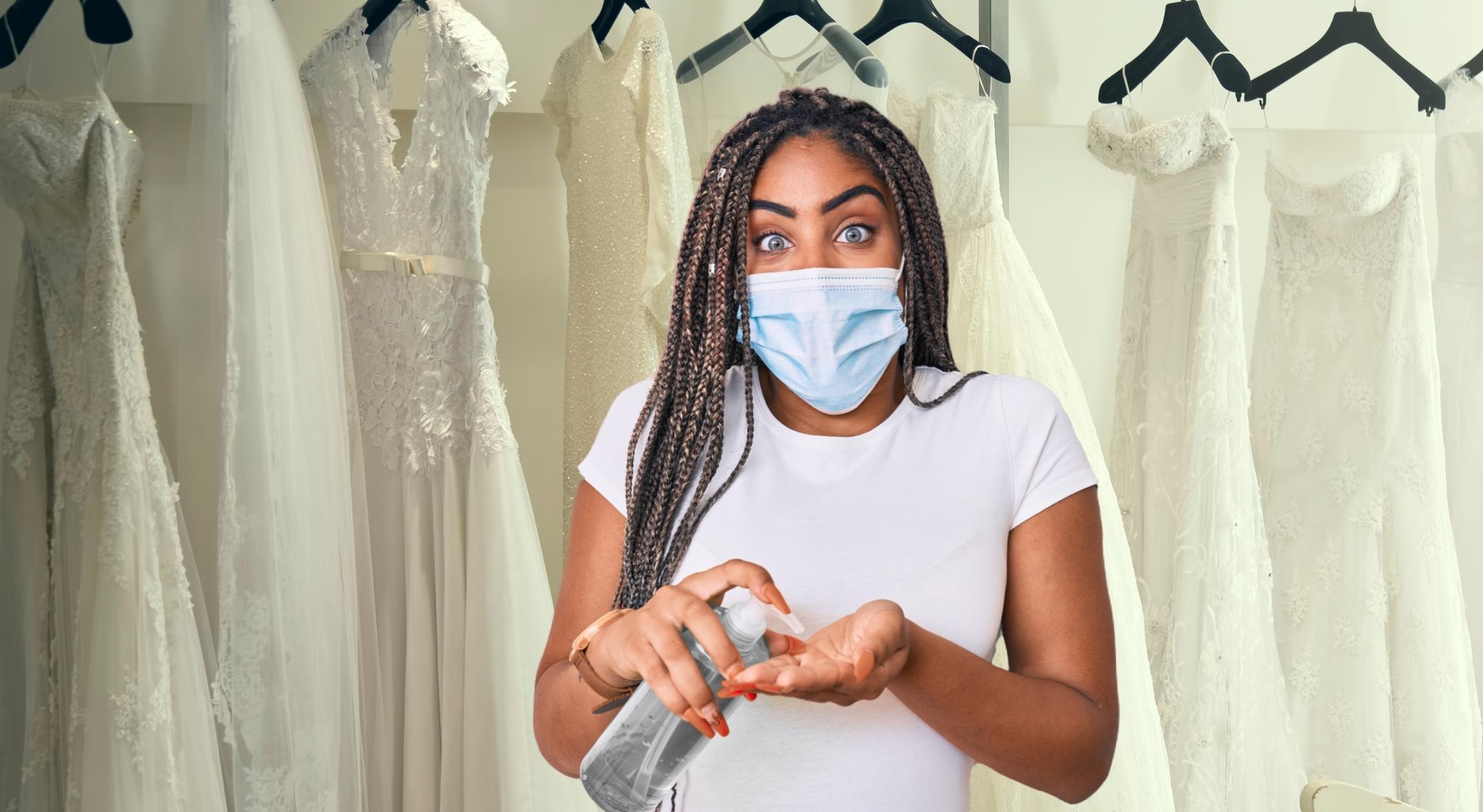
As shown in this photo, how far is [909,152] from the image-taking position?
1.05 m

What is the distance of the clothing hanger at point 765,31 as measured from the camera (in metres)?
1.84

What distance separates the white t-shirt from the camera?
0.91 m

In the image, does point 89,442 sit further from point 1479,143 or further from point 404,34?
point 1479,143

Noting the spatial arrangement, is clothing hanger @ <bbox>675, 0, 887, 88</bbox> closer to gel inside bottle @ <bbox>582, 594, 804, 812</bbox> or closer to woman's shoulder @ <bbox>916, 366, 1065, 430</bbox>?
woman's shoulder @ <bbox>916, 366, 1065, 430</bbox>

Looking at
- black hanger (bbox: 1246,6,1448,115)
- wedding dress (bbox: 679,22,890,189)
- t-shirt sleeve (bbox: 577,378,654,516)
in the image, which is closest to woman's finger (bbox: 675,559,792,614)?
t-shirt sleeve (bbox: 577,378,654,516)

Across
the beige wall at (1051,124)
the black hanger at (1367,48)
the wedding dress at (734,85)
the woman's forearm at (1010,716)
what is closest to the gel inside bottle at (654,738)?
the woman's forearm at (1010,716)

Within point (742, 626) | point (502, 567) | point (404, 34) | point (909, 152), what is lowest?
point (502, 567)

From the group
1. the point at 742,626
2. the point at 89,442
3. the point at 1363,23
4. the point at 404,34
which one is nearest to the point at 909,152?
the point at 742,626

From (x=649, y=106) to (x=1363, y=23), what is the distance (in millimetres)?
1256

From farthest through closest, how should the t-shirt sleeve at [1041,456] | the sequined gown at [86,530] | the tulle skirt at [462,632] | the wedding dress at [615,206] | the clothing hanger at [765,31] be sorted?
1. the clothing hanger at [765,31]
2. the wedding dress at [615,206]
3. the tulle skirt at [462,632]
4. the sequined gown at [86,530]
5. the t-shirt sleeve at [1041,456]

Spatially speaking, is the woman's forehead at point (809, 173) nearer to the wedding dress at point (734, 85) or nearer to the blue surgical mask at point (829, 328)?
the blue surgical mask at point (829, 328)

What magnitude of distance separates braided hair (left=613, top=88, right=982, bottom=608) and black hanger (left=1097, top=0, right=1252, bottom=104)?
1068 millimetres

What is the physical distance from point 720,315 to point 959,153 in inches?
36.8

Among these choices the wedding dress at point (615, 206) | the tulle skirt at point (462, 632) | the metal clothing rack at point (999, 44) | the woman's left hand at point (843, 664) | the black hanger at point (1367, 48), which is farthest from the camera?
the black hanger at point (1367, 48)
